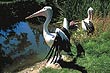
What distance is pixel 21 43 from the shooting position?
12977mm

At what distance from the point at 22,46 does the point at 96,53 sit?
455 cm

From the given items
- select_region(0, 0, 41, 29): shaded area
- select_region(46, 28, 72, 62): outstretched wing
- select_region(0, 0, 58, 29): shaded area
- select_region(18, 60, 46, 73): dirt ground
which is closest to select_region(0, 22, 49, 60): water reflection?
select_region(18, 60, 46, 73): dirt ground

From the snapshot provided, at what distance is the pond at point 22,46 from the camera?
35.0 feet

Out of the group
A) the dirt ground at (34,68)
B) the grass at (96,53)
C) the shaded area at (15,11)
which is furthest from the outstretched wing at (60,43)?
the shaded area at (15,11)

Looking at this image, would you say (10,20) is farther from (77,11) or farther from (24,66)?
(24,66)

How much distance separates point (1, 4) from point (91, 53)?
1529cm

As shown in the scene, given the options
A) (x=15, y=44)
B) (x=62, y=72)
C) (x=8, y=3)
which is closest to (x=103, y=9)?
(x=15, y=44)

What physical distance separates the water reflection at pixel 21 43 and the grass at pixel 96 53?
72.2 inches

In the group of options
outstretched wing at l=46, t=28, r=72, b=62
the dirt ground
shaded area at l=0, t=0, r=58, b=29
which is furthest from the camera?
shaded area at l=0, t=0, r=58, b=29

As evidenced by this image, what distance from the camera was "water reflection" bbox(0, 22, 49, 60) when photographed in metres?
11.4

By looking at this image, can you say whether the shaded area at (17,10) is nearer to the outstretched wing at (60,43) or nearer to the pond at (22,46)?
the pond at (22,46)

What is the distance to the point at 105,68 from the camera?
7340mm

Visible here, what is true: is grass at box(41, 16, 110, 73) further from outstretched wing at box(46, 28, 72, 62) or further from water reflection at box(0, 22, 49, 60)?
water reflection at box(0, 22, 49, 60)

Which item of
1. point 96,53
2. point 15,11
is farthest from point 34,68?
point 15,11
